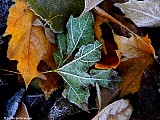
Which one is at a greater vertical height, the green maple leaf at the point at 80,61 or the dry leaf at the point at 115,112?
the green maple leaf at the point at 80,61

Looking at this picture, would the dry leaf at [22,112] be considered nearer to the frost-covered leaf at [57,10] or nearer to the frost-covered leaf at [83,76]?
the frost-covered leaf at [83,76]

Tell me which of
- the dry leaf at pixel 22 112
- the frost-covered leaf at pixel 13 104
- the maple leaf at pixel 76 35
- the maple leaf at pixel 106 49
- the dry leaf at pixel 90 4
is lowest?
the dry leaf at pixel 22 112

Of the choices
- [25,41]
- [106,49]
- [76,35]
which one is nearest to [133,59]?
[106,49]

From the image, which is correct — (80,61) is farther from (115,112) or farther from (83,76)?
(115,112)

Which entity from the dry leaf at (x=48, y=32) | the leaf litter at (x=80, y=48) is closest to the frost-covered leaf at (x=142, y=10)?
the leaf litter at (x=80, y=48)

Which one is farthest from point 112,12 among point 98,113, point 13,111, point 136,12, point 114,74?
point 13,111
